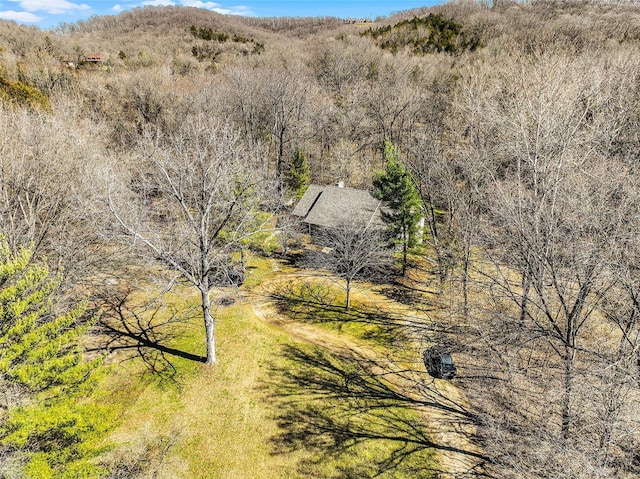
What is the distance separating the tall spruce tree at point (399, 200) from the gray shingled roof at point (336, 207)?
9.76ft

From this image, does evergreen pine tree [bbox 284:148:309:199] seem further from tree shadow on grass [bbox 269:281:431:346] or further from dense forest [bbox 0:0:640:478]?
tree shadow on grass [bbox 269:281:431:346]

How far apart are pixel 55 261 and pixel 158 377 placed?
887cm

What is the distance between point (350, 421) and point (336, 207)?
22.2m

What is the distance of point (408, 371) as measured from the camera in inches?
760

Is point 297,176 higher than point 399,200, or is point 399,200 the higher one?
point 297,176

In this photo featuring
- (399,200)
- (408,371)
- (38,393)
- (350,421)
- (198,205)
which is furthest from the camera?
(399,200)

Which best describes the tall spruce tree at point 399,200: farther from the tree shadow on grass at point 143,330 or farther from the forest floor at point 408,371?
the tree shadow on grass at point 143,330

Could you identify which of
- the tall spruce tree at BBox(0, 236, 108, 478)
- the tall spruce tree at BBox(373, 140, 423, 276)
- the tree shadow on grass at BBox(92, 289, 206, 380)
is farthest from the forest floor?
the tall spruce tree at BBox(0, 236, 108, 478)

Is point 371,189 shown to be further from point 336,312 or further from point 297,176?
point 336,312

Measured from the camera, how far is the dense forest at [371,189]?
10.6m

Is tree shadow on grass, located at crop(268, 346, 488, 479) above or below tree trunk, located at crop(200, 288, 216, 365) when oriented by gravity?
below

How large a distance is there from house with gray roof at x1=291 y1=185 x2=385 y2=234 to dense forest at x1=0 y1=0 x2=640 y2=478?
9.07 ft

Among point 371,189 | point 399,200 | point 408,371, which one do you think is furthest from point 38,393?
point 371,189

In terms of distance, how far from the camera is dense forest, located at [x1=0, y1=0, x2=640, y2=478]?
10.6 meters
